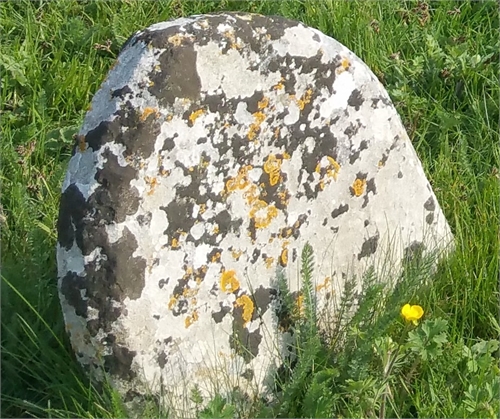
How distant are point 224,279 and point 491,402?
0.93 metres

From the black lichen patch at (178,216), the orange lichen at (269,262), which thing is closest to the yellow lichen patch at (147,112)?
the black lichen patch at (178,216)

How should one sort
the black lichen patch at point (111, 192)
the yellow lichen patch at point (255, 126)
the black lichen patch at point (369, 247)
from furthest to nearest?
1. the black lichen patch at point (369, 247)
2. the yellow lichen patch at point (255, 126)
3. the black lichen patch at point (111, 192)

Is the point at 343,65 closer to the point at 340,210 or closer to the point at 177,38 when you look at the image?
the point at 340,210

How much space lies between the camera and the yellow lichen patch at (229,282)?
8.30 ft

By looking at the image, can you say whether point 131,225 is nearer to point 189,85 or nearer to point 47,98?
point 189,85

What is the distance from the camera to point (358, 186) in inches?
109

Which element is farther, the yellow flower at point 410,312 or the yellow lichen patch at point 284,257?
the yellow lichen patch at point 284,257

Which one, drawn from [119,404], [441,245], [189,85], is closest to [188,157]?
[189,85]

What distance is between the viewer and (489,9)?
425 cm

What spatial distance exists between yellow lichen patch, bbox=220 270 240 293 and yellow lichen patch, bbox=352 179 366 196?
537 millimetres

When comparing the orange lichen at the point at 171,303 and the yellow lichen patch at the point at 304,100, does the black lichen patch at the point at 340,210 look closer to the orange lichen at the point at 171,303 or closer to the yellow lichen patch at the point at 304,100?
the yellow lichen patch at the point at 304,100

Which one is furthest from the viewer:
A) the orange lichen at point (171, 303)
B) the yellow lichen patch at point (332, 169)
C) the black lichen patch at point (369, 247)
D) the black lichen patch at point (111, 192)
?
the black lichen patch at point (369, 247)

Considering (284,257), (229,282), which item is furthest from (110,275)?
(284,257)

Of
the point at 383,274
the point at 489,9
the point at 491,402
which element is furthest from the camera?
the point at 489,9
